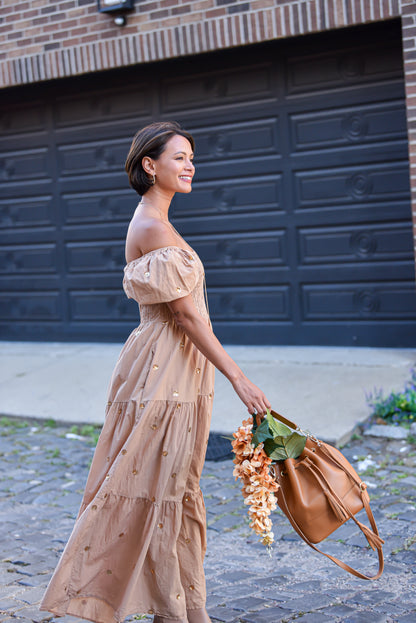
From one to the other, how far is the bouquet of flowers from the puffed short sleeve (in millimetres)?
530

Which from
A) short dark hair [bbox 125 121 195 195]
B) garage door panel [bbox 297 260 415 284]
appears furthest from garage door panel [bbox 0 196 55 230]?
short dark hair [bbox 125 121 195 195]

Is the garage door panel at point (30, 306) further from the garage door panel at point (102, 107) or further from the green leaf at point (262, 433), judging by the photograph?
the green leaf at point (262, 433)

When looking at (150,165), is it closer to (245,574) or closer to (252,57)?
(245,574)

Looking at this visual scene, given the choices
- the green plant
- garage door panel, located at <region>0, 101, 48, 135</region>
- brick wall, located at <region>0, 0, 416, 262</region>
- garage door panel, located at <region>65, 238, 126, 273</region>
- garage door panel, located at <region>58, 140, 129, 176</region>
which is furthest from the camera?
garage door panel, located at <region>0, 101, 48, 135</region>

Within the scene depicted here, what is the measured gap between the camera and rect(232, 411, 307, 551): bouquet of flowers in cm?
261

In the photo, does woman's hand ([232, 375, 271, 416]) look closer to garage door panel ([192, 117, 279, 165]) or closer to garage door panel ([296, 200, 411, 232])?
garage door panel ([296, 200, 411, 232])

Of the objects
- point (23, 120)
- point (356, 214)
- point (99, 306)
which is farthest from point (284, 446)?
point (23, 120)

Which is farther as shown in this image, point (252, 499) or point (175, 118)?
point (175, 118)

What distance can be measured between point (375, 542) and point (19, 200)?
6.96 m

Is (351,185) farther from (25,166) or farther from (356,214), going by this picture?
(25,166)

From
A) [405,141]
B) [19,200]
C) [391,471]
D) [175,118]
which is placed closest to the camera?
[391,471]

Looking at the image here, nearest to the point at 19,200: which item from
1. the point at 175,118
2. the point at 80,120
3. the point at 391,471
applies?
the point at 80,120

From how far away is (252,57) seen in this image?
711 centimetres

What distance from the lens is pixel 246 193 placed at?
7395 mm
